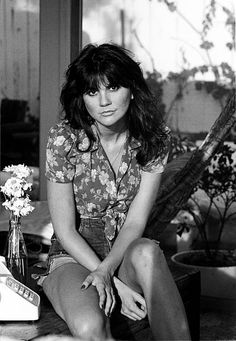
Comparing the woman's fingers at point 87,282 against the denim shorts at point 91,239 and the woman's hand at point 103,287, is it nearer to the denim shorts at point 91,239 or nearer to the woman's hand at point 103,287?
the woman's hand at point 103,287

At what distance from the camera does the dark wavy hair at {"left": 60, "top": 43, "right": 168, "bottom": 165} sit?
2.25 metres

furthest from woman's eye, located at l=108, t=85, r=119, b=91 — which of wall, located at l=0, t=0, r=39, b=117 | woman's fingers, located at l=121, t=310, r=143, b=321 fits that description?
wall, located at l=0, t=0, r=39, b=117

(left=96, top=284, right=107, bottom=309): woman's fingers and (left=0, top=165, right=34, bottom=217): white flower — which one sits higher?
(left=0, top=165, right=34, bottom=217): white flower

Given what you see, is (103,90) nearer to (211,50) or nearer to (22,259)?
(22,259)

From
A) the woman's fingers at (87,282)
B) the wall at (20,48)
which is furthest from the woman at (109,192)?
the wall at (20,48)

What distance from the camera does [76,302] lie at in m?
2.01

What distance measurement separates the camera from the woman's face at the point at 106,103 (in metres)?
2.24

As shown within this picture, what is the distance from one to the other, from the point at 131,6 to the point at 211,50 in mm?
510

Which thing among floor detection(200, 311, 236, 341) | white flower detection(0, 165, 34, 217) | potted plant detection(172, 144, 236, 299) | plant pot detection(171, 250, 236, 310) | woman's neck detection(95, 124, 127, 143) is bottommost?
floor detection(200, 311, 236, 341)

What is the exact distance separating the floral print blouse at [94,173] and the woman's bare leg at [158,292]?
0.24 m

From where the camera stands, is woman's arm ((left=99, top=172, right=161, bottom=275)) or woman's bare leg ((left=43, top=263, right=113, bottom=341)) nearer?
woman's bare leg ((left=43, top=263, right=113, bottom=341))

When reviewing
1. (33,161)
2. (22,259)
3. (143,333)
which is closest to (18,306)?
(22,259)

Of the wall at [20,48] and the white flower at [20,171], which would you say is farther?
the wall at [20,48]

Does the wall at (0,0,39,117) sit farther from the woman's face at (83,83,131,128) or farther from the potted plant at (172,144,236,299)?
the woman's face at (83,83,131,128)
